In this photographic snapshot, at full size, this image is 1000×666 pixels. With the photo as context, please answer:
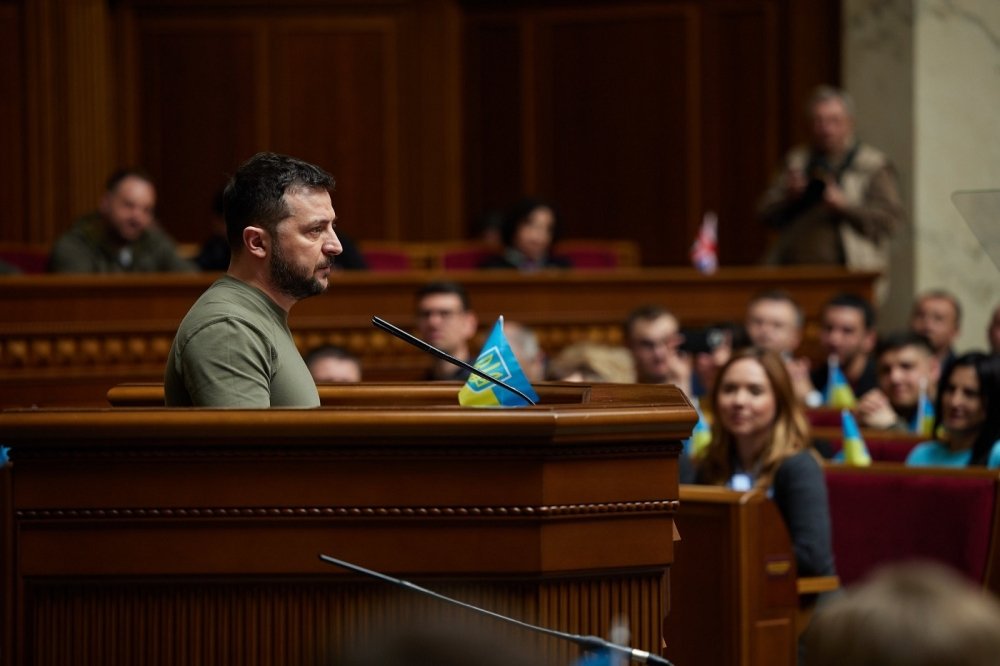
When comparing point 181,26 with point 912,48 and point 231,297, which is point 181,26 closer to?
point 912,48

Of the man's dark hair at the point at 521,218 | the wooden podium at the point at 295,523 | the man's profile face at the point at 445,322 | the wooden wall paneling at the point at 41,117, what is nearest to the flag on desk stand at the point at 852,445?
the man's profile face at the point at 445,322

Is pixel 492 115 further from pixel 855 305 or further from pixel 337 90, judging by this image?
pixel 855 305

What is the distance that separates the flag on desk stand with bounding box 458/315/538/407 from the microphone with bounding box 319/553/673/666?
Answer: 1.85ft

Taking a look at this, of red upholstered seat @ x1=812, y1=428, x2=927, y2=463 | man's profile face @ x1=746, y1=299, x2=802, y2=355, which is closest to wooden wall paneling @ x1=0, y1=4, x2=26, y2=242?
man's profile face @ x1=746, y1=299, x2=802, y2=355

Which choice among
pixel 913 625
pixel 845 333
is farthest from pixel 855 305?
pixel 913 625

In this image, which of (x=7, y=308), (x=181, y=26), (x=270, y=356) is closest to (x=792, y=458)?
(x=270, y=356)

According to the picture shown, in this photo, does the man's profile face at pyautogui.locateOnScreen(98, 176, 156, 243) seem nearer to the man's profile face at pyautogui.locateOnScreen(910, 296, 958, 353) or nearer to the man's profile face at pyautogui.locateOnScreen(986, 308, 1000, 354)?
the man's profile face at pyautogui.locateOnScreen(910, 296, 958, 353)

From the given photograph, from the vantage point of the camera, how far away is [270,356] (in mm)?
2885

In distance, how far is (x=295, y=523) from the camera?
2.53m

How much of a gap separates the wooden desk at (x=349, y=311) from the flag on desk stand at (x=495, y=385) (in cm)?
424

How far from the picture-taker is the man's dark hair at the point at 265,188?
2955mm

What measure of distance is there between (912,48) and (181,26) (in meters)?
4.86

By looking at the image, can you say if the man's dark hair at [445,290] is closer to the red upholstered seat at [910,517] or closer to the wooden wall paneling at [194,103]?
the red upholstered seat at [910,517]

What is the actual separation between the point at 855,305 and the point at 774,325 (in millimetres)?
484
